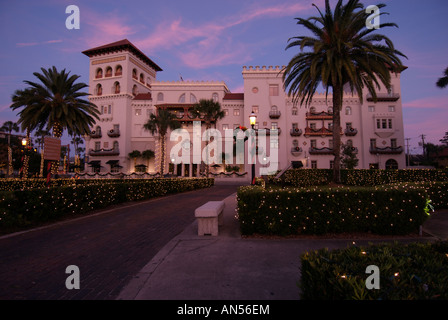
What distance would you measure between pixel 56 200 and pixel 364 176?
22.8 meters

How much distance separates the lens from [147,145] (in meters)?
45.5

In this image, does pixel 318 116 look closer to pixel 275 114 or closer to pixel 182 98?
pixel 275 114

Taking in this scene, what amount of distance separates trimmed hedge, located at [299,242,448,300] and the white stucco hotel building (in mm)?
39274

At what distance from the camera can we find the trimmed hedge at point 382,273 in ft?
5.59

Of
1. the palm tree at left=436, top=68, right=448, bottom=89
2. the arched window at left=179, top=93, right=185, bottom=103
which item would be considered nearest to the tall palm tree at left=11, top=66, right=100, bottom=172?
the arched window at left=179, top=93, right=185, bottom=103

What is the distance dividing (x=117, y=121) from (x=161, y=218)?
138 feet

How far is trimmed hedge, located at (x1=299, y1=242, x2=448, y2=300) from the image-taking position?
1704mm

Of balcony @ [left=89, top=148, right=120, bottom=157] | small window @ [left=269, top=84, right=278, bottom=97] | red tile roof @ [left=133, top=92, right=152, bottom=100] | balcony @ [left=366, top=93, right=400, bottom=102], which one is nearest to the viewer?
balcony @ [left=366, top=93, right=400, bottom=102]

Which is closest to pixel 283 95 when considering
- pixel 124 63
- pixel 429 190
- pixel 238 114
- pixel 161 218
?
pixel 238 114

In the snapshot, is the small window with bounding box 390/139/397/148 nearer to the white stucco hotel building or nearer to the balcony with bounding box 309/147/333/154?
the white stucco hotel building

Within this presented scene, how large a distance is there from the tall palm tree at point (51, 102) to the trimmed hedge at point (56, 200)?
13.8m

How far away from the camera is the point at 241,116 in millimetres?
44406

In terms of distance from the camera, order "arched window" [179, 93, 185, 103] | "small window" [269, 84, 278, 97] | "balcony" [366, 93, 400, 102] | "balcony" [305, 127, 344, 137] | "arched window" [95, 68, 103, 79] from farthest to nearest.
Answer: "arched window" [95, 68, 103, 79] → "arched window" [179, 93, 185, 103] → "small window" [269, 84, 278, 97] → "balcony" [305, 127, 344, 137] → "balcony" [366, 93, 400, 102]
